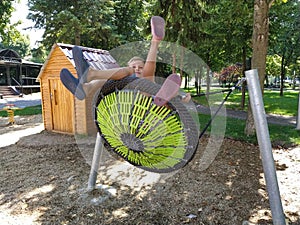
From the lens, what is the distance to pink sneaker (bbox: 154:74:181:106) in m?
1.58

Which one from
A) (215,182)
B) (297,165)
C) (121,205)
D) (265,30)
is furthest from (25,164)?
(265,30)

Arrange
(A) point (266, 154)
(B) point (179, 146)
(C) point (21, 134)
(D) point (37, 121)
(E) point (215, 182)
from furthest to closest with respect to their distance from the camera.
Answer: (D) point (37, 121)
(C) point (21, 134)
(E) point (215, 182)
(A) point (266, 154)
(B) point (179, 146)

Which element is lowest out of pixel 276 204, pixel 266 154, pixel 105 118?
pixel 276 204

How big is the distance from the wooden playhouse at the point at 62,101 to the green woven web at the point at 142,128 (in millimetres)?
4834

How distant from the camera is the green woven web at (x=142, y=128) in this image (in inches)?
66.7

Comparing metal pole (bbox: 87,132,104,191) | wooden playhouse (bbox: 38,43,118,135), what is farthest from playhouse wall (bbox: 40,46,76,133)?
metal pole (bbox: 87,132,104,191)

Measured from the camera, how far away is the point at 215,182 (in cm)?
428

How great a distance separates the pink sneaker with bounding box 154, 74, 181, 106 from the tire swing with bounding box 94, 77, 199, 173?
5 centimetres

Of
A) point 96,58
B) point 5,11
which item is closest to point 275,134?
point 96,58

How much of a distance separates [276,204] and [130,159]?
1.54 m

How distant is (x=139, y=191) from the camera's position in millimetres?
3996

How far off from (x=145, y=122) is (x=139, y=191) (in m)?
2.56

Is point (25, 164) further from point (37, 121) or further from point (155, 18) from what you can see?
point (37, 121)

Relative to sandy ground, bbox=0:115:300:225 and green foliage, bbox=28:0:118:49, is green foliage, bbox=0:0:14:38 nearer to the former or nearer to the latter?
green foliage, bbox=28:0:118:49
